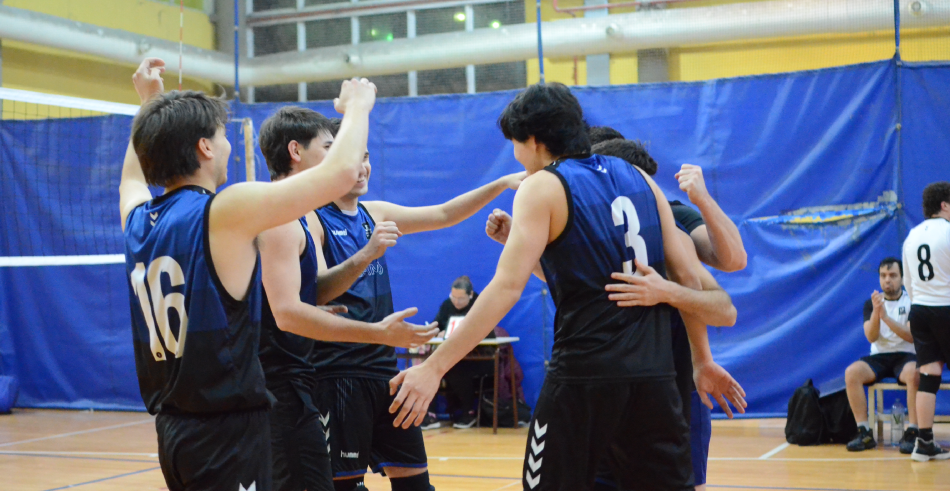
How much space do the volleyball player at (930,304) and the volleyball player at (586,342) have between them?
509cm

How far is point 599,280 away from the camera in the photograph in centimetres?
268

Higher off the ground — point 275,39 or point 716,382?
point 275,39

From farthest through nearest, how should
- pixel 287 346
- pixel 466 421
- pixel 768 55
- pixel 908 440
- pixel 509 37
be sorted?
pixel 509 37 < pixel 768 55 < pixel 466 421 < pixel 908 440 < pixel 287 346

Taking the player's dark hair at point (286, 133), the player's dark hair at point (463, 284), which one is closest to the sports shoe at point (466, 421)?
the player's dark hair at point (463, 284)

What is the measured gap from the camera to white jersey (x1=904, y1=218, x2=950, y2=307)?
6.88 meters

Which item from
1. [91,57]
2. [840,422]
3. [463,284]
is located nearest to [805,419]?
[840,422]

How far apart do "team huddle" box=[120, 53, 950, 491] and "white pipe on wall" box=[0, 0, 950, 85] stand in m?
7.14

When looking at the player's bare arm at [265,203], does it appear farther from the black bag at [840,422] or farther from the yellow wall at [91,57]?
the yellow wall at [91,57]

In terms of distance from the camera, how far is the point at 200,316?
7.28 ft

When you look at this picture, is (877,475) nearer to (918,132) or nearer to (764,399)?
(764,399)

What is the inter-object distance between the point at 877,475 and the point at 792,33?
5.30 metres

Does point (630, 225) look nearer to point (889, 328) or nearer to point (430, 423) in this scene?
point (889, 328)

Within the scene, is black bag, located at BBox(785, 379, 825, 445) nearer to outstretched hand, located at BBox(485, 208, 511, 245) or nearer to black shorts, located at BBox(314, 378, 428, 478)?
black shorts, located at BBox(314, 378, 428, 478)

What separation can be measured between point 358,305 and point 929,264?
17.1 feet
